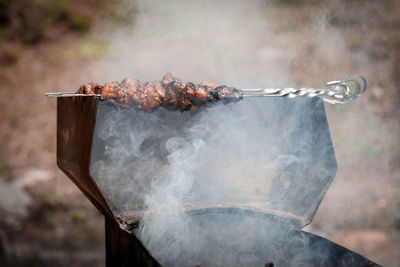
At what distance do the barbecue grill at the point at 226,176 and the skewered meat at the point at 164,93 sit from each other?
58mm

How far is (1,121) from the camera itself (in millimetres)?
6918

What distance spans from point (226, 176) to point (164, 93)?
0.82 m

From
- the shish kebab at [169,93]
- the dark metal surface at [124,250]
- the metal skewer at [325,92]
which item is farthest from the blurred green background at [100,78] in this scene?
the shish kebab at [169,93]

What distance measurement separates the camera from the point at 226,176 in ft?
8.20

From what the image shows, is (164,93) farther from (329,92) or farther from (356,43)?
(356,43)

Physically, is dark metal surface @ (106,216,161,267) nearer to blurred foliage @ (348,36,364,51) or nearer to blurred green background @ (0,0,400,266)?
blurred green background @ (0,0,400,266)

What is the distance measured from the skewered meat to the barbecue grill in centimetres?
6

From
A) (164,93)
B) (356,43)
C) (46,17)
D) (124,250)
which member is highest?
(46,17)

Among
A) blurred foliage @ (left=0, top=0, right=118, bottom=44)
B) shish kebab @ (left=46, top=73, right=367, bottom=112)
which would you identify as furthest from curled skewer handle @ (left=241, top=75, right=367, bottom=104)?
blurred foliage @ (left=0, top=0, right=118, bottom=44)

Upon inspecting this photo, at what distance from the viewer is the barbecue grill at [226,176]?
6.45 feet

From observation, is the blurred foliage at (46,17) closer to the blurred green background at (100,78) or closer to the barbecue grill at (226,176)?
the blurred green background at (100,78)

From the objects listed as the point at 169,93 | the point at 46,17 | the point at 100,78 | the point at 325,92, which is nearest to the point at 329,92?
the point at 325,92

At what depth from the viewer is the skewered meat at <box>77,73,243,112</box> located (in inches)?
80.6

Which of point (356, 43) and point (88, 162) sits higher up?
point (356, 43)
